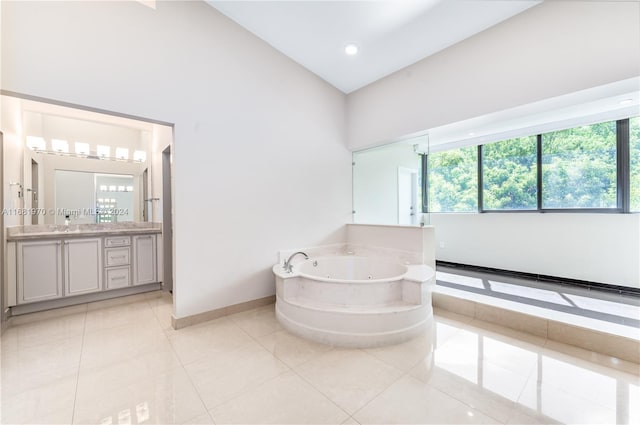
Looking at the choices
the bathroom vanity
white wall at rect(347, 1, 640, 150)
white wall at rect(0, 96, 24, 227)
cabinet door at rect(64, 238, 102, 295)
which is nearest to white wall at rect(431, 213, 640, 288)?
white wall at rect(347, 1, 640, 150)

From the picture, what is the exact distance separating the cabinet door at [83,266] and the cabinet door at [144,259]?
0.37 m

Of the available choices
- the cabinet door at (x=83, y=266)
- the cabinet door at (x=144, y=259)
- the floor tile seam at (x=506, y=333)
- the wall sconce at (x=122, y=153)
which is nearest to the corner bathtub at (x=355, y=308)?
the floor tile seam at (x=506, y=333)

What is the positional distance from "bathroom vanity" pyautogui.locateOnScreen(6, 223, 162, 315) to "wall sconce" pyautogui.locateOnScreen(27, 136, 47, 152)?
0.98m

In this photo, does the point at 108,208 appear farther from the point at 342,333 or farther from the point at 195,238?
the point at 342,333

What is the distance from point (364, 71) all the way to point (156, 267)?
4.02 meters

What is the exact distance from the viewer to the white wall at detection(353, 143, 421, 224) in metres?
3.95

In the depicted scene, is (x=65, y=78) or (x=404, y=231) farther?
(x=404, y=231)

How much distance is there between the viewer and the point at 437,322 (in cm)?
259

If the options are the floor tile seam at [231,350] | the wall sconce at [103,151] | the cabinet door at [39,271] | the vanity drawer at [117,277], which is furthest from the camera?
the wall sconce at [103,151]

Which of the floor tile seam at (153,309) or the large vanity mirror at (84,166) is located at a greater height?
the large vanity mirror at (84,166)

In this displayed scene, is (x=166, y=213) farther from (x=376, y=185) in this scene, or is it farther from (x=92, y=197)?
(x=376, y=185)

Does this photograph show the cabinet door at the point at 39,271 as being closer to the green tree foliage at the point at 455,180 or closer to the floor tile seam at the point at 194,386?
the floor tile seam at the point at 194,386

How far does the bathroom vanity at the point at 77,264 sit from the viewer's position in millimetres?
2613

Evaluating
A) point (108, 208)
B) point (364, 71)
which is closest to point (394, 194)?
point (364, 71)
